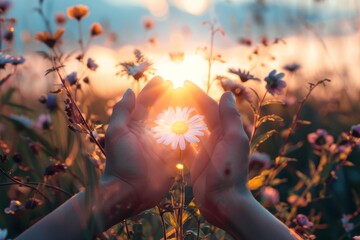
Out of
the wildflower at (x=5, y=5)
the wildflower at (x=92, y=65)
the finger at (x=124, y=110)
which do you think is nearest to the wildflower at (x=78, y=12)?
the wildflower at (x=5, y=5)

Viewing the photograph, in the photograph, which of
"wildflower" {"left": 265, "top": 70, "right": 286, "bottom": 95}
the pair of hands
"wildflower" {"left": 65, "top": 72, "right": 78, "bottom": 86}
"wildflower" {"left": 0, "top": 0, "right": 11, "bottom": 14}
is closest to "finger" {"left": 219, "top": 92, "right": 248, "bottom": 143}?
the pair of hands

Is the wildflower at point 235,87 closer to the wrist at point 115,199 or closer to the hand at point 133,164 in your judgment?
the hand at point 133,164

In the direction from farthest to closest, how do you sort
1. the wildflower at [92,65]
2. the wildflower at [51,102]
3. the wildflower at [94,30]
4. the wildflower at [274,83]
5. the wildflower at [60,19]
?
the wildflower at [60,19]
the wildflower at [94,30]
the wildflower at [51,102]
the wildflower at [92,65]
the wildflower at [274,83]

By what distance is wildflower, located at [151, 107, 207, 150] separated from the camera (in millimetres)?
1183

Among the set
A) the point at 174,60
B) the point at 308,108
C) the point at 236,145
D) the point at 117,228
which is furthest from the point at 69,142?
the point at 308,108

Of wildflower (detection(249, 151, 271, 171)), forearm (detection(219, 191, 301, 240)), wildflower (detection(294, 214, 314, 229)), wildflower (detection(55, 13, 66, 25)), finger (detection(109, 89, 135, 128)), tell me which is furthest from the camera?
wildflower (detection(55, 13, 66, 25))

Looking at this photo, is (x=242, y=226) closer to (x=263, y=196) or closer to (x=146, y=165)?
(x=146, y=165)

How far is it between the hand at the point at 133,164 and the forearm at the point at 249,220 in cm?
16

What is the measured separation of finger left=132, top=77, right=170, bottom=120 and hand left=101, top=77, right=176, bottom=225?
0.04m

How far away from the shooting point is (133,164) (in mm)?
1156

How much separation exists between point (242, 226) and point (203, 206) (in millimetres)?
106

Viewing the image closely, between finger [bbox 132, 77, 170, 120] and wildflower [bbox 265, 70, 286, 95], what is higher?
wildflower [bbox 265, 70, 286, 95]

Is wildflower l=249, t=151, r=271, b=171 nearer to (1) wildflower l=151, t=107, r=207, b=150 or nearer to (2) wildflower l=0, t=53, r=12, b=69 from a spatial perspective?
(1) wildflower l=151, t=107, r=207, b=150

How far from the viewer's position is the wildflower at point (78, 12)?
2127 mm
